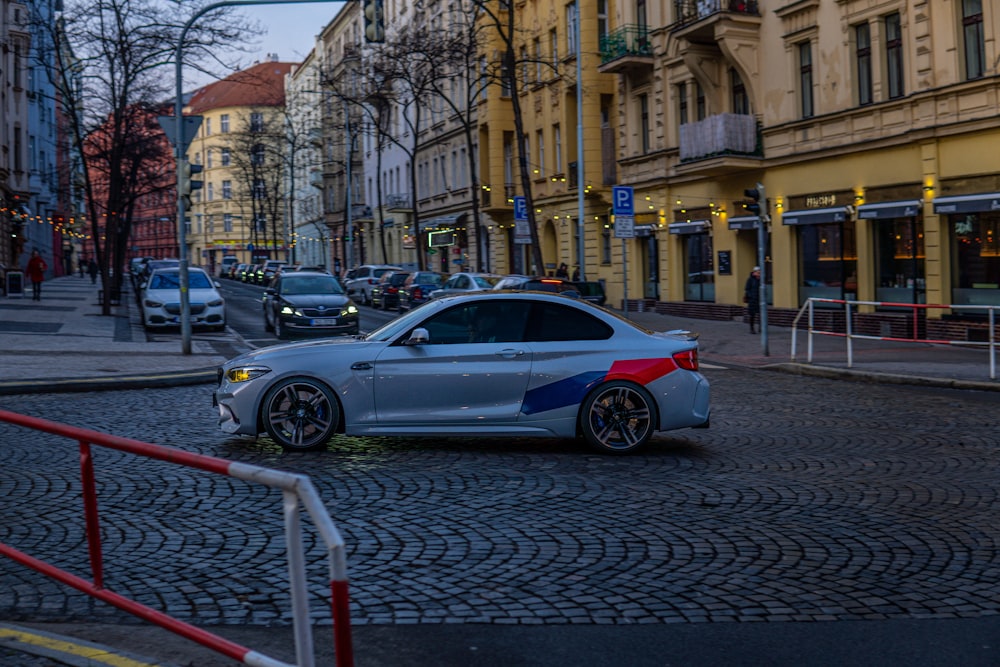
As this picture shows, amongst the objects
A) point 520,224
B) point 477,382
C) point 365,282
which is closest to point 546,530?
point 477,382

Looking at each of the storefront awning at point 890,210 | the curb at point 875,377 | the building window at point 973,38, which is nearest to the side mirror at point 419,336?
the curb at point 875,377

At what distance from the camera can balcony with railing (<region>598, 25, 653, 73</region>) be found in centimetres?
3719

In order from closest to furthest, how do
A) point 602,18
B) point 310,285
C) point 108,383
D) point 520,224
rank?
point 108,383
point 310,285
point 520,224
point 602,18

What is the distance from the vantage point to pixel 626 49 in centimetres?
3769

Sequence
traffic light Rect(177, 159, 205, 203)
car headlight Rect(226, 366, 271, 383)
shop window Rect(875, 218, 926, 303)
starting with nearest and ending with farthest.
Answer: car headlight Rect(226, 366, 271, 383) < traffic light Rect(177, 159, 205, 203) < shop window Rect(875, 218, 926, 303)

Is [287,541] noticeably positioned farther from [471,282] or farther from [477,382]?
[471,282]

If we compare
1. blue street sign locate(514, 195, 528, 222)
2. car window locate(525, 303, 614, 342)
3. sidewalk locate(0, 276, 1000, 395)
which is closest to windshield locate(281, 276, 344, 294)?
sidewalk locate(0, 276, 1000, 395)

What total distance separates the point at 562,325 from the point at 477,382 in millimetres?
945

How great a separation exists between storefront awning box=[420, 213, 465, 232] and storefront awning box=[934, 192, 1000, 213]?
36394 millimetres

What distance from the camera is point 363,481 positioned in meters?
8.77

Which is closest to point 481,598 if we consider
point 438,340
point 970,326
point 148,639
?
point 148,639

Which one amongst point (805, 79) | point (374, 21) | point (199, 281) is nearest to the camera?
point (374, 21)

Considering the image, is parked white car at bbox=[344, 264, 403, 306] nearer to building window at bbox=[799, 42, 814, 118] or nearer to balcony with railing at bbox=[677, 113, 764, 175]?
balcony with railing at bbox=[677, 113, 764, 175]

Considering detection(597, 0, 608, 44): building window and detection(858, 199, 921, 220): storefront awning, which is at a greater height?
detection(597, 0, 608, 44): building window
